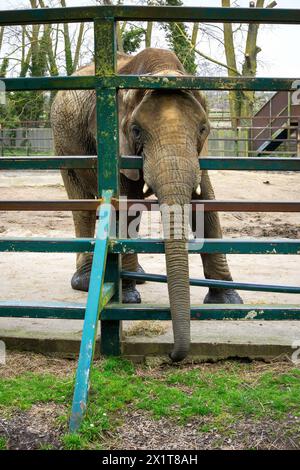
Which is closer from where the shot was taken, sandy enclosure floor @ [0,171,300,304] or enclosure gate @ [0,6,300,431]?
enclosure gate @ [0,6,300,431]

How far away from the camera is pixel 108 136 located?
397 cm

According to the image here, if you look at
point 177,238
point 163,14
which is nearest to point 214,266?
point 177,238

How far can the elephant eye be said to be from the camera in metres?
4.49

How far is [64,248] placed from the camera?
13.2 ft

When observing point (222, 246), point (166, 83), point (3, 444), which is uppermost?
point (166, 83)

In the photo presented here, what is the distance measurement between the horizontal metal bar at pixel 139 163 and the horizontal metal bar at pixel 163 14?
79 cm

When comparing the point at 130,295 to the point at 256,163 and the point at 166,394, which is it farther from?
the point at 166,394

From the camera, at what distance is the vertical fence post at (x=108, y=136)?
3869 mm

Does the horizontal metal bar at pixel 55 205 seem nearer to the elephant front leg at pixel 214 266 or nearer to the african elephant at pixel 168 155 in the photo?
the african elephant at pixel 168 155

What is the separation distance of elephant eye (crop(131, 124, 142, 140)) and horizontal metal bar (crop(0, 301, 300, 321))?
1.18 metres

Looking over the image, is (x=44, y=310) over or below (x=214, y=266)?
below

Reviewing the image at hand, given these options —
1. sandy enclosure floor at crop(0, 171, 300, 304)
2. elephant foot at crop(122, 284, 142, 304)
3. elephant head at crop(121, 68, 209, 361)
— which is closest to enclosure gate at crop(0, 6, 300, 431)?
elephant head at crop(121, 68, 209, 361)

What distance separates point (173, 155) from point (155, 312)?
96cm

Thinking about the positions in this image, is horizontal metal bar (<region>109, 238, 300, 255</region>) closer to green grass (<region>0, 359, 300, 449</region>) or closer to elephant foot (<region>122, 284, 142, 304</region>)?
Result: green grass (<region>0, 359, 300, 449</region>)
